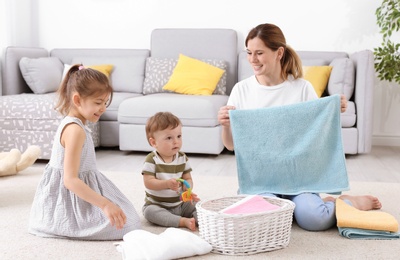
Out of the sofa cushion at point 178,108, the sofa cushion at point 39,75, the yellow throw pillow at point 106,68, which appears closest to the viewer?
the sofa cushion at point 178,108

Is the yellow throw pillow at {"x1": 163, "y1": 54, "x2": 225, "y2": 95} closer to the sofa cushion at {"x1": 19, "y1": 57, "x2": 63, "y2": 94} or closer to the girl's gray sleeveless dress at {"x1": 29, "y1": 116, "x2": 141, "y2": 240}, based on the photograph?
the sofa cushion at {"x1": 19, "y1": 57, "x2": 63, "y2": 94}

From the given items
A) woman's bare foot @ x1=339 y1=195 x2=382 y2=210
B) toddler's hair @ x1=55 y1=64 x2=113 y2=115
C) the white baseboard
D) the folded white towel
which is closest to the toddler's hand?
the folded white towel

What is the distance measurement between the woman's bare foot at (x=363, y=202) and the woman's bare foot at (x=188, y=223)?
2.28 feet

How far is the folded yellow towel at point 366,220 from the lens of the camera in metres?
2.24

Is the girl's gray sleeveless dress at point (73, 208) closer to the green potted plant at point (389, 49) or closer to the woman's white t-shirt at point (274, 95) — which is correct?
the woman's white t-shirt at point (274, 95)

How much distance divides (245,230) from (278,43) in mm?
863

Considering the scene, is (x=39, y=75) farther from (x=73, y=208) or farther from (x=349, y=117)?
(x=73, y=208)

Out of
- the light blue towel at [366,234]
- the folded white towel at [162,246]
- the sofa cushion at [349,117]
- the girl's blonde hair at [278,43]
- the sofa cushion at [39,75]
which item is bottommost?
the light blue towel at [366,234]

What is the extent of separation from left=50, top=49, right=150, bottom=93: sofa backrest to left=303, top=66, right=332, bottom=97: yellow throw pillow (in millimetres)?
1409

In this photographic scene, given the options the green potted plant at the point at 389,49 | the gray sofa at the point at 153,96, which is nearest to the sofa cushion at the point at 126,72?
the gray sofa at the point at 153,96

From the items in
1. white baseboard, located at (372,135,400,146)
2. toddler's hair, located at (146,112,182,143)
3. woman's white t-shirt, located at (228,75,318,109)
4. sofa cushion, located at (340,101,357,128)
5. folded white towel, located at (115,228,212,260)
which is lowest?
white baseboard, located at (372,135,400,146)

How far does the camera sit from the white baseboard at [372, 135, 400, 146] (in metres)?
4.93

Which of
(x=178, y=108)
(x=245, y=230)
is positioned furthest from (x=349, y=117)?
(x=245, y=230)

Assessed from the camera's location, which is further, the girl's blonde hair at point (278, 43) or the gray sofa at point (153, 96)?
the gray sofa at point (153, 96)
